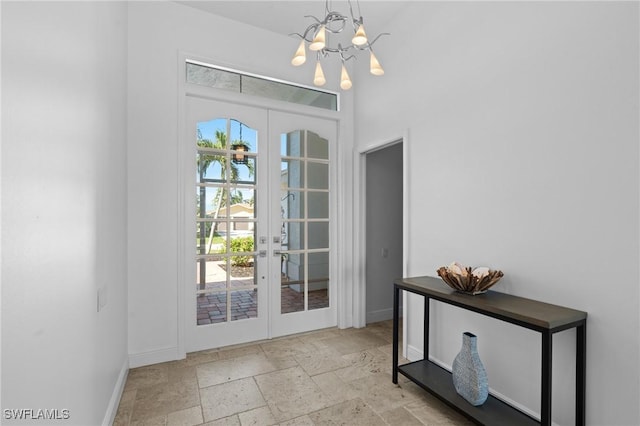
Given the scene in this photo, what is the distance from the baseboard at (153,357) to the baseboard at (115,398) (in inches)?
4.4

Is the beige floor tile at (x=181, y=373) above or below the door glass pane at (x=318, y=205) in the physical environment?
below

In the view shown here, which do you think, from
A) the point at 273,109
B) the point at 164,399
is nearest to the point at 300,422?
the point at 164,399

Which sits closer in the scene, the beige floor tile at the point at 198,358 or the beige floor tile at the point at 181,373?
the beige floor tile at the point at 181,373

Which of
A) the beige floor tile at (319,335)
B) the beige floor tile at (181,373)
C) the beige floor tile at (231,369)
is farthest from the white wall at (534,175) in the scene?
the beige floor tile at (181,373)

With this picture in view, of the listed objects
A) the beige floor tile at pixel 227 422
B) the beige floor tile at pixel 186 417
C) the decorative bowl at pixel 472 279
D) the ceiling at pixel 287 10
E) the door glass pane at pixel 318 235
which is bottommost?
the beige floor tile at pixel 186 417

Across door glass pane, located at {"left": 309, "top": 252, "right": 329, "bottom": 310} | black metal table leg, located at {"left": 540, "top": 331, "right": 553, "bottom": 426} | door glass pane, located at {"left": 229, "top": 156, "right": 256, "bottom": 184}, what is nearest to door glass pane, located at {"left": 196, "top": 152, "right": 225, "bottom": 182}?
door glass pane, located at {"left": 229, "top": 156, "right": 256, "bottom": 184}

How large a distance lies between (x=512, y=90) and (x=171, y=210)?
2.82 metres

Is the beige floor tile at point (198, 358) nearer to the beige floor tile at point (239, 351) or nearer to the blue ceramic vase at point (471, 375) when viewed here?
the beige floor tile at point (239, 351)

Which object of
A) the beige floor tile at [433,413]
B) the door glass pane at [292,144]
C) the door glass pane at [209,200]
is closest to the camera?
the beige floor tile at [433,413]

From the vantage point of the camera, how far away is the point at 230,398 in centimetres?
223

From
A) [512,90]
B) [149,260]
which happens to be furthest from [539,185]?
[149,260]

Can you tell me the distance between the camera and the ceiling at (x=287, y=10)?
2.92m

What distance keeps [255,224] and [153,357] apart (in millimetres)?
1487

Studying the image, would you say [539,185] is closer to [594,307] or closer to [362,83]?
[594,307]
